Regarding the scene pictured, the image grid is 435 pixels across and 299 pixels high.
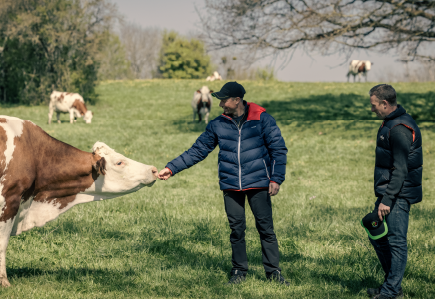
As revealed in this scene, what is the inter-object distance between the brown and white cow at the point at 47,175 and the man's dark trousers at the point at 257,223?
2.97 feet

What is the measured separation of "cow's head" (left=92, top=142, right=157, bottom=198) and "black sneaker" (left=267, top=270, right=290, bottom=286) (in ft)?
5.22

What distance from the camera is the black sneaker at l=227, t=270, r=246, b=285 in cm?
449

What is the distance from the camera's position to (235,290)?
4254 mm

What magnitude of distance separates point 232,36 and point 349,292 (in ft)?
44.8

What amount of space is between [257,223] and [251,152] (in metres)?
0.77

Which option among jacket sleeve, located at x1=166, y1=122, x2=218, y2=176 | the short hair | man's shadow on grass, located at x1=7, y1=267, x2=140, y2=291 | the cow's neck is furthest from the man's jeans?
the cow's neck

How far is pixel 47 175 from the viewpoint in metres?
4.46

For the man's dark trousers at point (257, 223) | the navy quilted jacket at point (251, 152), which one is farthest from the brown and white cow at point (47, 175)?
the man's dark trousers at point (257, 223)

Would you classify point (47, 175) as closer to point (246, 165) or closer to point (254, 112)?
point (246, 165)

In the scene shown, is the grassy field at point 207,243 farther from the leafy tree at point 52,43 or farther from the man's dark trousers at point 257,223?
the leafy tree at point 52,43

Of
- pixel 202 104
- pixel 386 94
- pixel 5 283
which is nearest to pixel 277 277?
pixel 386 94

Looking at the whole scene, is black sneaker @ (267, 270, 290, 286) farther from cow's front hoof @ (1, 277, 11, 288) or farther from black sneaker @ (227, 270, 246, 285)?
cow's front hoof @ (1, 277, 11, 288)

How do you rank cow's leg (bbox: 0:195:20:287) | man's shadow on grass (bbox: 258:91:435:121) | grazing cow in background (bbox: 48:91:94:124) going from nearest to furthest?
cow's leg (bbox: 0:195:20:287)
man's shadow on grass (bbox: 258:91:435:121)
grazing cow in background (bbox: 48:91:94:124)

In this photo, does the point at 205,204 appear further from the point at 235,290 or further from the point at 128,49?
the point at 128,49
